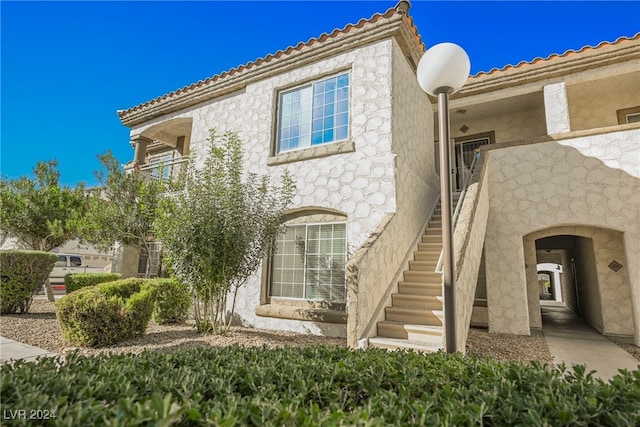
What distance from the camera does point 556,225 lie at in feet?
30.1

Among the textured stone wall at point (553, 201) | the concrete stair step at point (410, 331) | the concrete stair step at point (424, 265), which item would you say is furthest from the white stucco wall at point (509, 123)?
the concrete stair step at point (410, 331)

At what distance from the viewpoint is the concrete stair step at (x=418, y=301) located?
6.72 m

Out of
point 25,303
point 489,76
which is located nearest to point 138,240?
point 25,303

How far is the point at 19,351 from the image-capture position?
19.5 feet

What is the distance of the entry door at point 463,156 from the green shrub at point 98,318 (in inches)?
463

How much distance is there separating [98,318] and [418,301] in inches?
259

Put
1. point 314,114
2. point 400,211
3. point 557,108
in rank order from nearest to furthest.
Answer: point 400,211 < point 314,114 < point 557,108

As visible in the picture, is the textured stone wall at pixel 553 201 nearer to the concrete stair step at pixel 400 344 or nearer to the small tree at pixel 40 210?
the concrete stair step at pixel 400 344

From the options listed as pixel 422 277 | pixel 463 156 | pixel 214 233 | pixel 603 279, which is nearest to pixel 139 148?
pixel 214 233

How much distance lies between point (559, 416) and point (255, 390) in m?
1.75

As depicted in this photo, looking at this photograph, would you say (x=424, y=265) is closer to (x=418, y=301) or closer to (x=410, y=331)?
(x=418, y=301)

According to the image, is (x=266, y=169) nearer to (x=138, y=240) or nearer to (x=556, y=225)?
(x=138, y=240)

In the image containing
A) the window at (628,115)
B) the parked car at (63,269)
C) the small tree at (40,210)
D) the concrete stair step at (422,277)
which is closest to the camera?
the concrete stair step at (422,277)

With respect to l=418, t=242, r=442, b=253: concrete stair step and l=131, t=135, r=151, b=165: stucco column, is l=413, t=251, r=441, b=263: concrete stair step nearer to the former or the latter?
l=418, t=242, r=442, b=253: concrete stair step
